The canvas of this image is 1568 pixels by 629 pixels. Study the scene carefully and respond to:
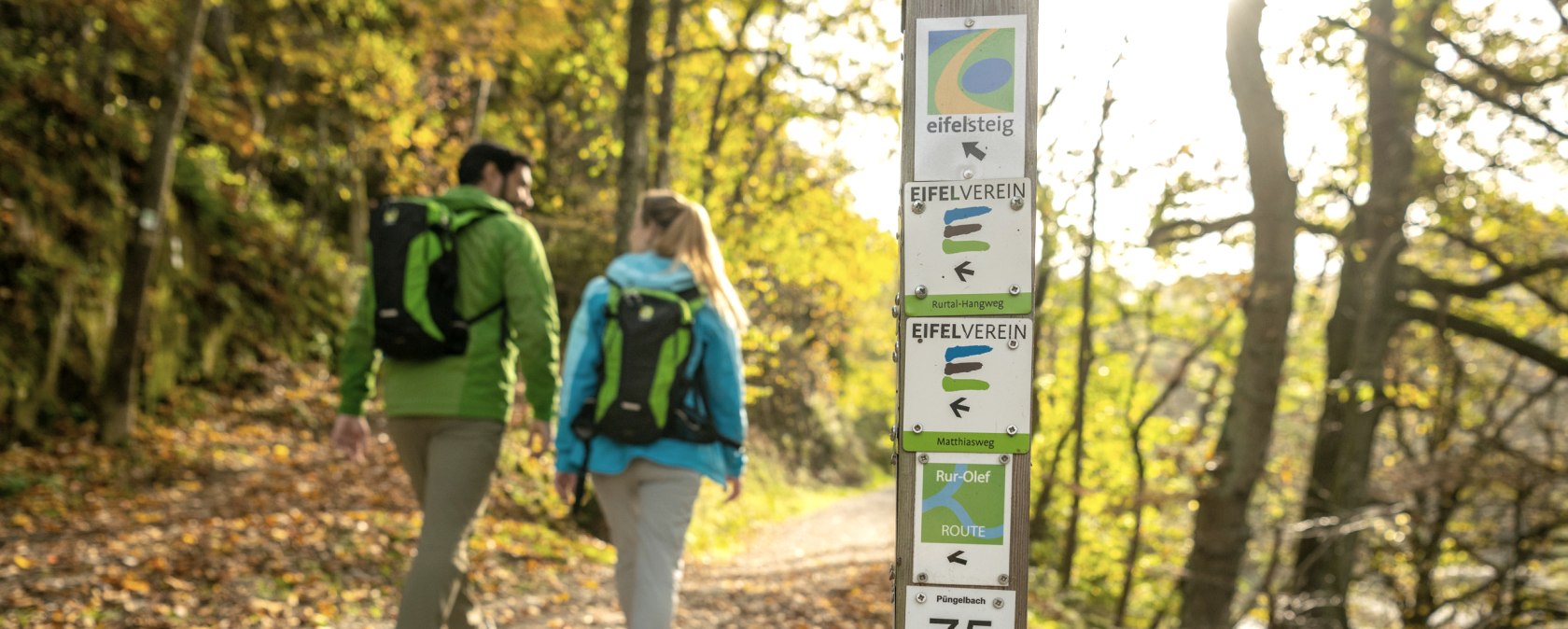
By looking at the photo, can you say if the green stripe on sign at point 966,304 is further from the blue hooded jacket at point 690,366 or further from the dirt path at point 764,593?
the dirt path at point 764,593

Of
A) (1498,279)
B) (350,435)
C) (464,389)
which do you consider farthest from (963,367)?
(1498,279)

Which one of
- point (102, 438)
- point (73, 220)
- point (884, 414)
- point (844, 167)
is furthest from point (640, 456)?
point (884, 414)

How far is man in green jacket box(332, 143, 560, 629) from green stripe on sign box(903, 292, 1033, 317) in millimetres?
1771

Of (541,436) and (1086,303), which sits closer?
(541,436)

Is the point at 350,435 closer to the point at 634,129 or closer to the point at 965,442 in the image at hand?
the point at 965,442

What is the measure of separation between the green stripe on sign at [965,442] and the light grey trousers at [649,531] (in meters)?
1.51

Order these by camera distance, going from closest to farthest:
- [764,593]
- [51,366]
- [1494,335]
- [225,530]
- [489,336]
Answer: [489,336] < [225,530] < [51,366] < [764,593] < [1494,335]

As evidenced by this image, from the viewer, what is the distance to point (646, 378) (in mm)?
3275

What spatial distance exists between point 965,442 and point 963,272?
12.8 inches

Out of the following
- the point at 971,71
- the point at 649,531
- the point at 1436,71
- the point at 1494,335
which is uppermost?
the point at 1436,71

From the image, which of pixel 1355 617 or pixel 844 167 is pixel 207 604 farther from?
pixel 1355 617

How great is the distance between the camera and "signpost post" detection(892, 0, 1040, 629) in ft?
6.04

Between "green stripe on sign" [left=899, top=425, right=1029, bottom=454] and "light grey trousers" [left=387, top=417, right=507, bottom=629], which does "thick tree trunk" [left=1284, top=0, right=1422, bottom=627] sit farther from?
"green stripe on sign" [left=899, top=425, right=1029, bottom=454]

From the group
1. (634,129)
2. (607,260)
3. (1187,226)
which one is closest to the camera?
(634,129)
